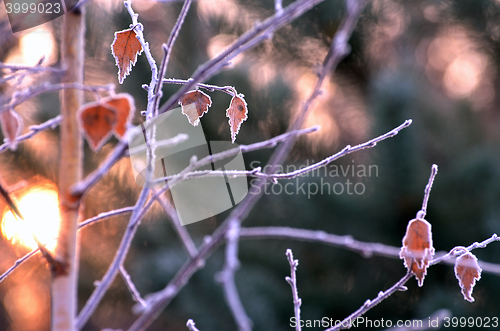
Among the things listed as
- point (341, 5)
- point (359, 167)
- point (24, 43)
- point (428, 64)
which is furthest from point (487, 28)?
point (24, 43)

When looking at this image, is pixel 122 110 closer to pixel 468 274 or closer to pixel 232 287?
pixel 232 287

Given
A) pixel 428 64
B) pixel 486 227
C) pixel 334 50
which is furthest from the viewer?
pixel 428 64

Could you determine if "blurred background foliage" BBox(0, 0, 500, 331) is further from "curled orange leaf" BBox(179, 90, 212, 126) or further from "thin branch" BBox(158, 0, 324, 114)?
"thin branch" BBox(158, 0, 324, 114)

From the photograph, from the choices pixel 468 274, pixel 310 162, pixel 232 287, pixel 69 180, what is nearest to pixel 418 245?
pixel 468 274

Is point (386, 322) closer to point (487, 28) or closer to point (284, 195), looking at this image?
point (284, 195)

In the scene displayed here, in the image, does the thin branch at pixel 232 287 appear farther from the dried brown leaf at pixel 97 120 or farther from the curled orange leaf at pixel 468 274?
the curled orange leaf at pixel 468 274
